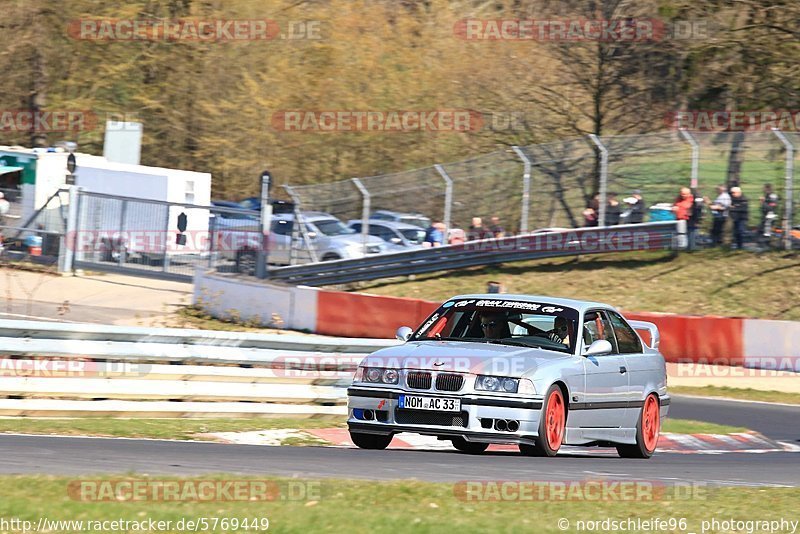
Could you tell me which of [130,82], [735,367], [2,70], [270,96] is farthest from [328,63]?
[735,367]

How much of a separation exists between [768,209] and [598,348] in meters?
16.9

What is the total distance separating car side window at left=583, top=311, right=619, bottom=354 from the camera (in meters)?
10.9

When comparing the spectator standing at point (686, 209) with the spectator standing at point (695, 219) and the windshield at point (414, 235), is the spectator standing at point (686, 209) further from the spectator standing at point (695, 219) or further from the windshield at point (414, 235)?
the windshield at point (414, 235)

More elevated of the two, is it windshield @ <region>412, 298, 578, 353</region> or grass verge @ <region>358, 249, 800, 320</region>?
grass verge @ <region>358, 249, 800, 320</region>

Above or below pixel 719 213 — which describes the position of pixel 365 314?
below

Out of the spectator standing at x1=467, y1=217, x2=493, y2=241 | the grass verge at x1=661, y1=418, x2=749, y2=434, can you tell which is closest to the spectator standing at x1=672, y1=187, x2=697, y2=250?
the spectator standing at x1=467, y1=217, x2=493, y2=241

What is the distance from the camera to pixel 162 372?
12266 mm

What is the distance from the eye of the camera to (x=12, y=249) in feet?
96.1

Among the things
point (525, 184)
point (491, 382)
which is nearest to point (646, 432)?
point (491, 382)

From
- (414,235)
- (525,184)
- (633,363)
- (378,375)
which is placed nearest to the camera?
(378,375)

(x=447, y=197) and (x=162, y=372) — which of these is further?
(x=447, y=197)

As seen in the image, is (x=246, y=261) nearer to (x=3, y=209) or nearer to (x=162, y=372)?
(x=3, y=209)

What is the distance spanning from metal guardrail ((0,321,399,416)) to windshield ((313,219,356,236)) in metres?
15.3

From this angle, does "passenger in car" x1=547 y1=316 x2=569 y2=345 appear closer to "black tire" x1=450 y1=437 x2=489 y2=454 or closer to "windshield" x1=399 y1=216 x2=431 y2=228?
"black tire" x1=450 y1=437 x2=489 y2=454
